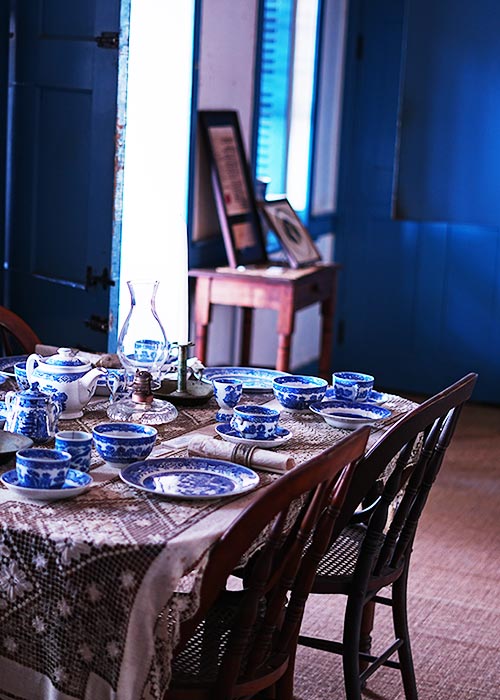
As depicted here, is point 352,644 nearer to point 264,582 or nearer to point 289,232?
point 264,582

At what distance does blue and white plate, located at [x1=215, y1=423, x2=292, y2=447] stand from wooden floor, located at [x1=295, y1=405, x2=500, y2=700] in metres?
0.82

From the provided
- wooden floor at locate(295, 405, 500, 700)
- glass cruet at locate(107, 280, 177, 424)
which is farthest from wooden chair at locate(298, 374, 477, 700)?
glass cruet at locate(107, 280, 177, 424)

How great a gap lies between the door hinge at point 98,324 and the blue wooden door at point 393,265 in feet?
8.45

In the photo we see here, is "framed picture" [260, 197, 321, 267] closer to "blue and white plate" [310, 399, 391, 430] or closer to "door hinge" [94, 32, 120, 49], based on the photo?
"door hinge" [94, 32, 120, 49]

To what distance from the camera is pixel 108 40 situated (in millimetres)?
3785

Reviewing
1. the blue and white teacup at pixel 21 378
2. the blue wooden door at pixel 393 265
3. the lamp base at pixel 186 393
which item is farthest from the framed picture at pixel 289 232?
the blue and white teacup at pixel 21 378

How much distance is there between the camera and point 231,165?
477cm

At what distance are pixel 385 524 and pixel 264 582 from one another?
55 cm

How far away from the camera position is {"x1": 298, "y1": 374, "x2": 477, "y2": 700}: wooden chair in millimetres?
2115

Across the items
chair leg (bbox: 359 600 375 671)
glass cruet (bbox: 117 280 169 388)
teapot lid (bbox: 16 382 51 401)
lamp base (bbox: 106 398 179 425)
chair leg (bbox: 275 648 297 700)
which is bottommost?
chair leg (bbox: 359 600 375 671)

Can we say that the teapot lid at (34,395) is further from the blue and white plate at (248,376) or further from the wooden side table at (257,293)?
the wooden side table at (257,293)

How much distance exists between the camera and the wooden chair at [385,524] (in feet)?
6.94

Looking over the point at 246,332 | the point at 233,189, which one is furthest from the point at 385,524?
the point at 246,332

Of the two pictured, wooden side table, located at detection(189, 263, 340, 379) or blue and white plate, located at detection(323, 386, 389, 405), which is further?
wooden side table, located at detection(189, 263, 340, 379)
